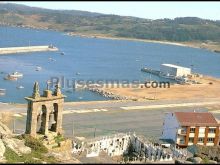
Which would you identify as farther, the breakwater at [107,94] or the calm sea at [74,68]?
the calm sea at [74,68]

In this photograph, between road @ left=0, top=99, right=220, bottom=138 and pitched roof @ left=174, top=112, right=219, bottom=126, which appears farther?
road @ left=0, top=99, right=220, bottom=138

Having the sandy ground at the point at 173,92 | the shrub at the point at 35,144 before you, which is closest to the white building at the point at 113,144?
the shrub at the point at 35,144

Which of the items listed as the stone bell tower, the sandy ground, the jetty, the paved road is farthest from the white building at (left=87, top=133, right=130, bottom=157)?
the jetty

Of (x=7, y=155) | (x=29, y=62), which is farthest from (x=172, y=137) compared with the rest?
(x=29, y=62)

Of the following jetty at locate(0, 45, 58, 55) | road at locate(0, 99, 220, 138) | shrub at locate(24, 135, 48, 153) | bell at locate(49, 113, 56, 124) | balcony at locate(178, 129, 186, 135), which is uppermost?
bell at locate(49, 113, 56, 124)

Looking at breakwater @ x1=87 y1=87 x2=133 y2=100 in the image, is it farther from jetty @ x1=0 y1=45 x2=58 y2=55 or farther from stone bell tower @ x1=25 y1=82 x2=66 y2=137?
jetty @ x1=0 y1=45 x2=58 y2=55

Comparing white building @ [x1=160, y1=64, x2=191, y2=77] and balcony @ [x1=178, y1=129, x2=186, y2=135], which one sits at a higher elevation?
balcony @ [x1=178, y1=129, x2=186, y2=135]

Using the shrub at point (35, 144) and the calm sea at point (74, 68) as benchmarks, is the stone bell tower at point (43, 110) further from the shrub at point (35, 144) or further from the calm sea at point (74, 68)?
the calm sea at point (74, 68)

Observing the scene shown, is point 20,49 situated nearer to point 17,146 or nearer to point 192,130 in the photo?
point 192,130
